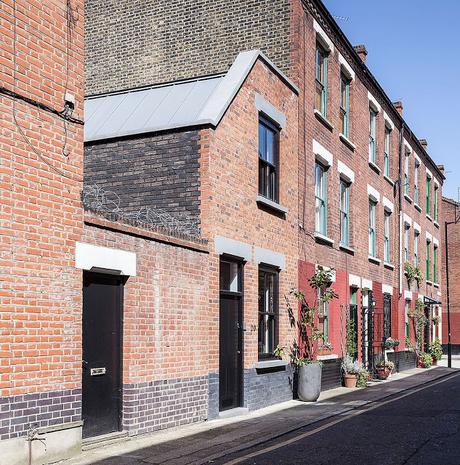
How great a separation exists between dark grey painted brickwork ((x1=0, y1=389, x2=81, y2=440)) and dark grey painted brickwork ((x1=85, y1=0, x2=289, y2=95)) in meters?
11.6

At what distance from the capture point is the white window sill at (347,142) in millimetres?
22125

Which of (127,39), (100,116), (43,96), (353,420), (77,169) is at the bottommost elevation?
(353,420)

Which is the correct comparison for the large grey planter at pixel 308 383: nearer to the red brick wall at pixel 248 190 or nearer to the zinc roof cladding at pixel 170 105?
the red brick wall at pixel 248 190

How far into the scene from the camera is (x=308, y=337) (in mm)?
18422

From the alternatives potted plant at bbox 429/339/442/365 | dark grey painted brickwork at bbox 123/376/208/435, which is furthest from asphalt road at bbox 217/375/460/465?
potted plant at bbox 429/339/442/365

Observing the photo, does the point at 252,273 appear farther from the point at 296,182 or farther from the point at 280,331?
the point at 296,182

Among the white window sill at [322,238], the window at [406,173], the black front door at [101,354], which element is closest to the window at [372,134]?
the window at [406,173]

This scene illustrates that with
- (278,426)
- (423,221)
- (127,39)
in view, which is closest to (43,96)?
(278,426)

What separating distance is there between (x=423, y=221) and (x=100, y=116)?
22.9 m

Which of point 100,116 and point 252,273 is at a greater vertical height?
point 100,116

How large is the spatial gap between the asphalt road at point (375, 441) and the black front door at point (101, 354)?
200cm

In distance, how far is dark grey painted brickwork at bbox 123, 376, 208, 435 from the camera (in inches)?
433

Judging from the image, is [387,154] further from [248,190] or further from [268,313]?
[248,190]

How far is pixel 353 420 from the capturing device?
1363 centimetres
